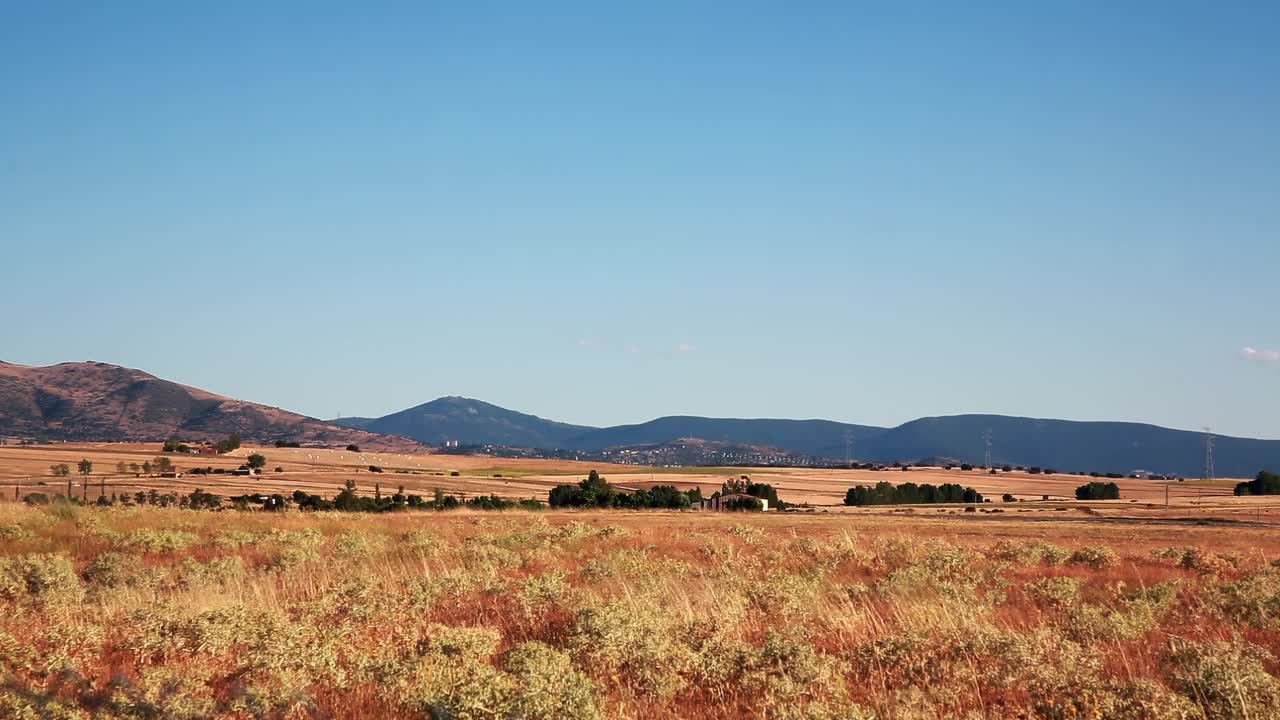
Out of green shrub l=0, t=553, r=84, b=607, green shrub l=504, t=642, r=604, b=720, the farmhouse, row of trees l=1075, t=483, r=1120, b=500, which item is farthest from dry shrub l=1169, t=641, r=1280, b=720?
row of trees l=1075, t=483, r=1120, b=500

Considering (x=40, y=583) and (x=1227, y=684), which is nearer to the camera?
(x=1227, y=684)

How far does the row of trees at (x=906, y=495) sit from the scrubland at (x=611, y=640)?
93054 mm

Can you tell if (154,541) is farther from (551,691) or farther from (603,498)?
(603,498)

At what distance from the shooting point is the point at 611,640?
11.5 m

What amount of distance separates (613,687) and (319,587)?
28.4ft

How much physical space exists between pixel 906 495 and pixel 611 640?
11350cm

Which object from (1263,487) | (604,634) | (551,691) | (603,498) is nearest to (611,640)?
(604,634)

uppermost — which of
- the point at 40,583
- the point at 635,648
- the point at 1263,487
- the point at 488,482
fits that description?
the point at 635,648

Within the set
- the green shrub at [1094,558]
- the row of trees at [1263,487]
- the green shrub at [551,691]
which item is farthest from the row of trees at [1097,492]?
the green shrub at [551,691]

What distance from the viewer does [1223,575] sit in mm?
23641

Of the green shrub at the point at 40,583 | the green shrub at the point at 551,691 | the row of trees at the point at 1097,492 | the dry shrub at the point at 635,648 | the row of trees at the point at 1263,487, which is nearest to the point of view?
the green shrub at the point at 551,691

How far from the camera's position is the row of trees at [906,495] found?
114438mm

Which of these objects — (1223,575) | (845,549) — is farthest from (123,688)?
(1223,575)

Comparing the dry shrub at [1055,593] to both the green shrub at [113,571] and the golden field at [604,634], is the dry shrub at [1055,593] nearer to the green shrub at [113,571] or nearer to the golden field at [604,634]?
the golden field at [604,634]
